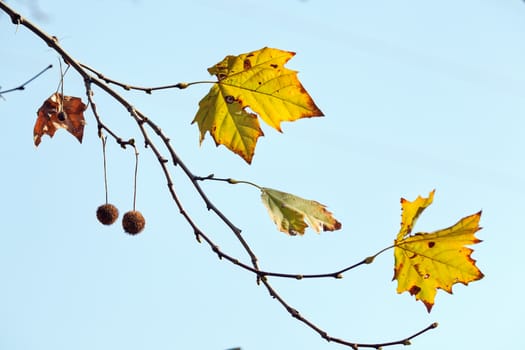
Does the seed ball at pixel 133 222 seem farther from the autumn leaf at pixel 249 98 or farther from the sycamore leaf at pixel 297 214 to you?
the sycamore leaf at pixel 297 214

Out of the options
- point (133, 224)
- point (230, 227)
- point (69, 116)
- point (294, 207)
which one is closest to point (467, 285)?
point (294, 207)

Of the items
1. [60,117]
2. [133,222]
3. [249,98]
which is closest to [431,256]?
[249,98]

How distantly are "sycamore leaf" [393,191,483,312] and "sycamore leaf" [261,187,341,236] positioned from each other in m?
0.21

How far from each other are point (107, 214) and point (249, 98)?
1.59ft

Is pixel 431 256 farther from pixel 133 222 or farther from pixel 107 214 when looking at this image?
pixel 107 214

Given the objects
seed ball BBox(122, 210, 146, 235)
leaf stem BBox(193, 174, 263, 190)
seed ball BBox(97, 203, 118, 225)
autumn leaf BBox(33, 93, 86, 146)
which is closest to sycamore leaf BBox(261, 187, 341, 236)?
leaf stem BBox(193, 174, 263, 190)

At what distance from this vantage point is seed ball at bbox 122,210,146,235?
1.93m

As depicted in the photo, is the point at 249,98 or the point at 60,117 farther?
the point at 60,117

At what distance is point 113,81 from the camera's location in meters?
1.72

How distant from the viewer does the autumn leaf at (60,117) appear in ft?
6.68

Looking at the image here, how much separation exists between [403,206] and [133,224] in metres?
0.64

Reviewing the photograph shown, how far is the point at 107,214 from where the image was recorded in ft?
6.64

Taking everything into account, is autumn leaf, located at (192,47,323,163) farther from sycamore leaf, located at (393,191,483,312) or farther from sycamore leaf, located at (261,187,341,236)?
sycamore leaf, located at (393,191,483,312)

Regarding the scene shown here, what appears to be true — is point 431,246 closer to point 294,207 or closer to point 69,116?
point 294,207
